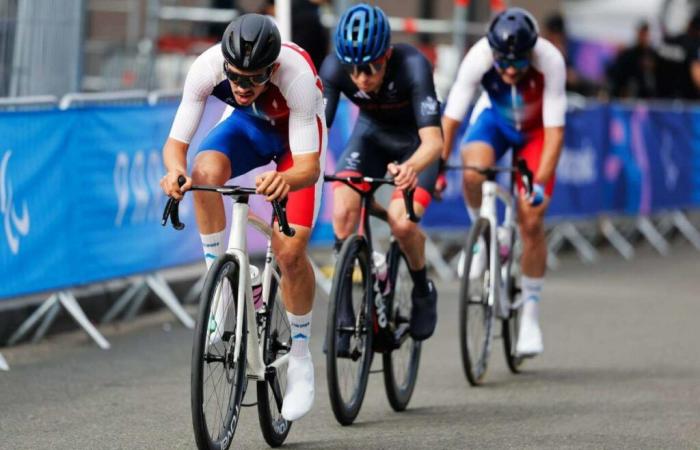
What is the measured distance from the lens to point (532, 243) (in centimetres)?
1013

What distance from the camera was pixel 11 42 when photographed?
11.0 metres

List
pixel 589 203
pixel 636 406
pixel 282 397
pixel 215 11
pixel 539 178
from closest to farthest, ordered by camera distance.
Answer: pixel 282 397 → pixel 636 406 → pixel 539 178 → pixel 215 11 → pixel 589 203

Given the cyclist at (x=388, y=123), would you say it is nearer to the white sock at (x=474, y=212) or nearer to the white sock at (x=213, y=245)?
the white sock at (x=213, y=245)

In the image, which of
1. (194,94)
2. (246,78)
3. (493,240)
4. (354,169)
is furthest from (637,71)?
(246,78)

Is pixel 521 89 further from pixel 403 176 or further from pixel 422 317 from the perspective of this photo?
pixel 403 176

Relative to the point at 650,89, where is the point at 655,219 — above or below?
below

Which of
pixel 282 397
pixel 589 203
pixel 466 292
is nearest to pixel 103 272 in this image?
pixel 466 292

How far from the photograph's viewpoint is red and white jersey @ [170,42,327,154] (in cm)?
700

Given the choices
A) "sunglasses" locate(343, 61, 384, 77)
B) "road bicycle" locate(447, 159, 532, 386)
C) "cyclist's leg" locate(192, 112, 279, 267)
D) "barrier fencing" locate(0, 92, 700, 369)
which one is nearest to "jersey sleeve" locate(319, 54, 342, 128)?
"sunglasses" locate(343, 61, 384, 77)

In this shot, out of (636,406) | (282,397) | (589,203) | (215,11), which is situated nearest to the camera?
(282,397)

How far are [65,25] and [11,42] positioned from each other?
59 centimetres

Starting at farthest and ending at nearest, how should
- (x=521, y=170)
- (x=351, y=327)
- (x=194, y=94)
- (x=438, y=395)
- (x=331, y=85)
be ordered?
1. (x=521, y=170)
2. (x=438, y=395)
3. (x=331, y=85)
4. (x=351, y=327)
5. (x=194, y=94)

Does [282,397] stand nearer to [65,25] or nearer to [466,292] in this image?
[466,292]

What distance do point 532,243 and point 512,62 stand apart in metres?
1.24
